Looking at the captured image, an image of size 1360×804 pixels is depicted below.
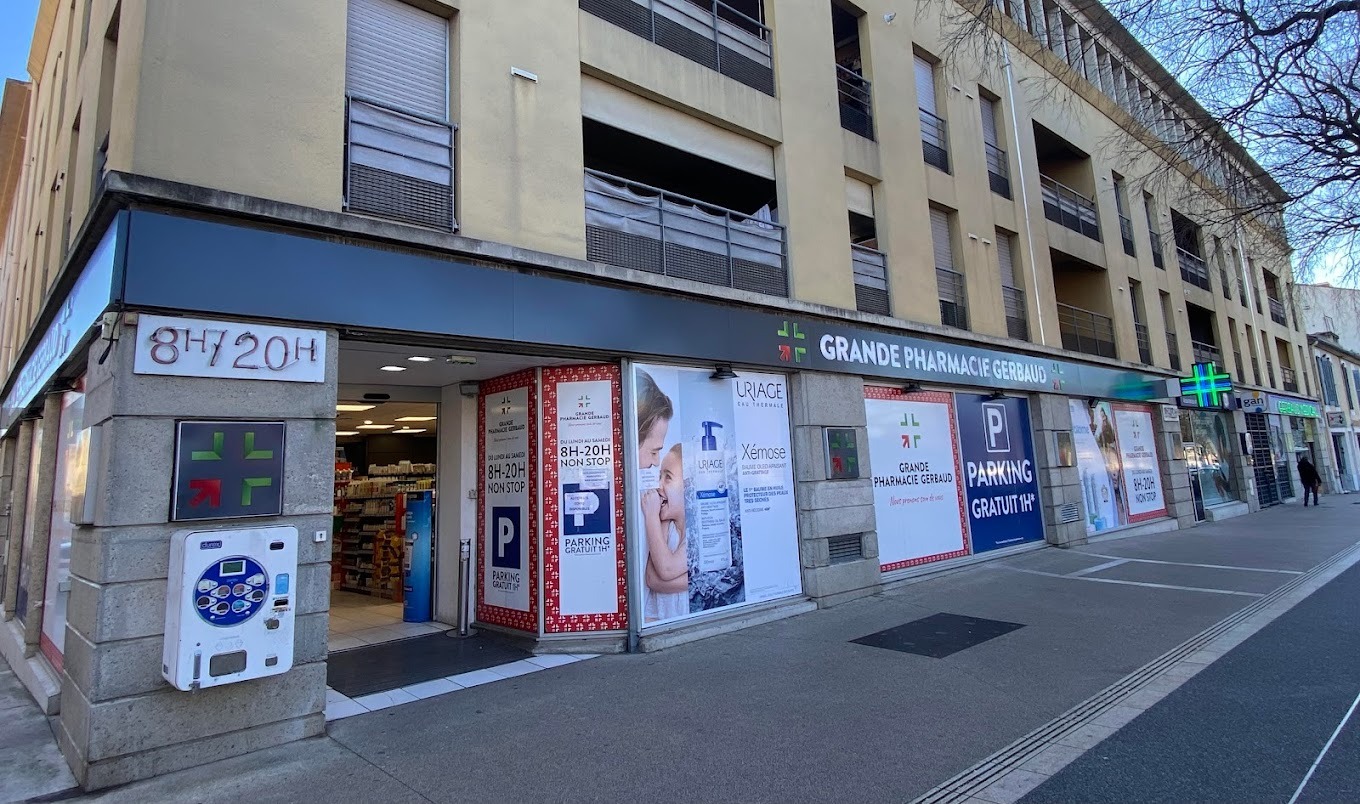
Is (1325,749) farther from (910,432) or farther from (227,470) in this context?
(227,470)

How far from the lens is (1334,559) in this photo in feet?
36.1

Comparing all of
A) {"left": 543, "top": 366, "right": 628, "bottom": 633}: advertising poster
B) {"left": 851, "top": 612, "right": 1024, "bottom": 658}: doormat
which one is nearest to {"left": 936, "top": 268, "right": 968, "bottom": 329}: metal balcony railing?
{"left": 851, "top": 612, "right": 1024, "bottom": 658}: doormat

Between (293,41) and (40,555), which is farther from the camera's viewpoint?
(40,555)

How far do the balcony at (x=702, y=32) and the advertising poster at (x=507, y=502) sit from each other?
466 centimetres

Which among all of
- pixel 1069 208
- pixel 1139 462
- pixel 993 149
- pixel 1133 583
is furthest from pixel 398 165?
pixel 1139 462

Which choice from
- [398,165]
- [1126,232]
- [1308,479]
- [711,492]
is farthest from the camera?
[1308,479]

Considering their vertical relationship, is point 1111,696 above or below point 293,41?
below

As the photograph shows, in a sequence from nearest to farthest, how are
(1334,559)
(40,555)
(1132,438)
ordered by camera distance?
1. (40,555)
2. (1334,559)
3. (1132,438)

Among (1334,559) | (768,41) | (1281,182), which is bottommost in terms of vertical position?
(1334,559)

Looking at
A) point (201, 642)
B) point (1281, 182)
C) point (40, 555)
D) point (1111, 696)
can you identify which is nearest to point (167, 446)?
point (201, 642)

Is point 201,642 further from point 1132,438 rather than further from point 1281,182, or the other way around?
point 1132,438

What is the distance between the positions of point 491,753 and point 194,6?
5.90 metres

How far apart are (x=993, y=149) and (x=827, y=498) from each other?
953cm

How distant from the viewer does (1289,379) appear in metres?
27.1
